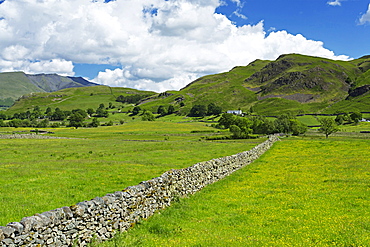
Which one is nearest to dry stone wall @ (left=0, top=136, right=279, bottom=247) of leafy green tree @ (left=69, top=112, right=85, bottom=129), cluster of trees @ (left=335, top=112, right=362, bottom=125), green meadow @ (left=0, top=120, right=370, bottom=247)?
green meadow @ (left=0, top=120, right=370, bottom=247)

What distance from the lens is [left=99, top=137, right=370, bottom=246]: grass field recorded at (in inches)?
421

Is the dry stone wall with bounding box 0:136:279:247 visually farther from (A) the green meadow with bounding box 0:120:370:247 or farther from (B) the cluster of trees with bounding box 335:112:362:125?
(B) the cluster of trees with bounding box 335:112:362:125

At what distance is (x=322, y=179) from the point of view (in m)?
24.0

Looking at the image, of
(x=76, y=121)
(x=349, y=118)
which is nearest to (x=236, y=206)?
(x=76, y=121)

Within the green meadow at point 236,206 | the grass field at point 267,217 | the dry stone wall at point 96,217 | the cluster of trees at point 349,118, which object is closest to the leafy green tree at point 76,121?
the green meadow at point 236,206

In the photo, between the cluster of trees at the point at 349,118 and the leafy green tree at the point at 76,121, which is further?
the cluster of trees at the point at 349,118

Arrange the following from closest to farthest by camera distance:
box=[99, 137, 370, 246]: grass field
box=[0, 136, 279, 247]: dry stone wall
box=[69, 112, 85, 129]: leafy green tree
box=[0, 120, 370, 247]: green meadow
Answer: box=[0, 136, 279, 247]: dry stone wall < box=[99, 137, 370, 246]: grass field < box=[0, 120, 370, 247]: green meadow < box=[69, 112, 85, 129]: leafy green tree

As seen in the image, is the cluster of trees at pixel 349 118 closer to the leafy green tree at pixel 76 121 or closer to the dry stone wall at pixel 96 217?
the leafy green tree at pixel 76 121

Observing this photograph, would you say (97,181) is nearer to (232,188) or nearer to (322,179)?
(232,188)

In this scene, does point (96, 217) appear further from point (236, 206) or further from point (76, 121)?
point (76, 121)

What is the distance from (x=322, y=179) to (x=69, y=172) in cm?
2475

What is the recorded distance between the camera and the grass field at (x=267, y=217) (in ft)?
35.1

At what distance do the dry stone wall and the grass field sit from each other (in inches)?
24.2

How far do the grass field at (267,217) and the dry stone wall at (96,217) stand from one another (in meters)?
0.62
